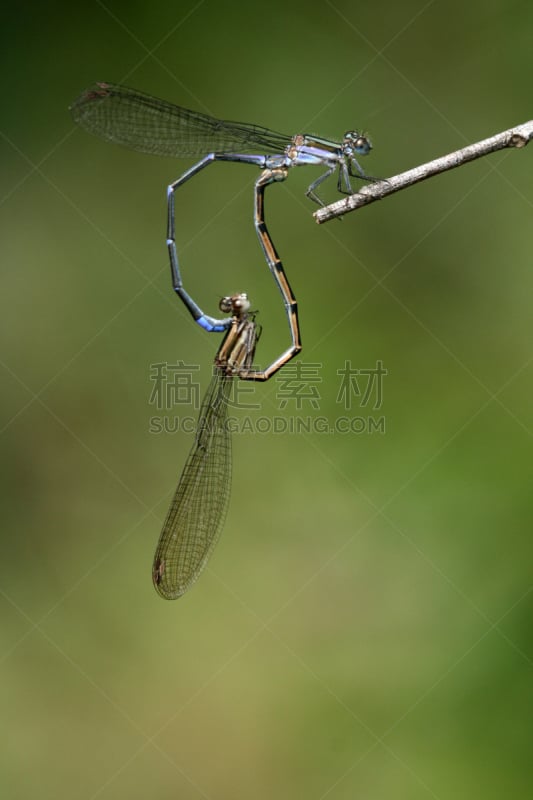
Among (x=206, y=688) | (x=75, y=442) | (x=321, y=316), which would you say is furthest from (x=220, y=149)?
(x=206, y=688)

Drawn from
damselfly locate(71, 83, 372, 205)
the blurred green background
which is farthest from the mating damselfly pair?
the blurred green background

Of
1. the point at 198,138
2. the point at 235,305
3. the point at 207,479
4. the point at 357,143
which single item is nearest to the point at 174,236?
the point at 198,138

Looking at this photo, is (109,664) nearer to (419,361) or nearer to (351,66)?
(419,361)

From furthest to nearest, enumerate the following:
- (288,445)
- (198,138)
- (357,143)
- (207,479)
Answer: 1. (288,445)
2. (207,479)
3. (198,138)
4. (357,143)

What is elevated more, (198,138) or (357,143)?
(357,143)

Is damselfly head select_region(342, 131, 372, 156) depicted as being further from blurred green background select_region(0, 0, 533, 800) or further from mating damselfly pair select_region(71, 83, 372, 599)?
blurred green background select_region(0, 0, 533, 800)

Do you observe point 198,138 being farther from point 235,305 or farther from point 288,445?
point 288,445

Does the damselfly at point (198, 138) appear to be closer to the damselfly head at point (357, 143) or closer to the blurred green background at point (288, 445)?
the damselfly head at point (357, 143)

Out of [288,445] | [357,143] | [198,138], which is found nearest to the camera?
[357,143]

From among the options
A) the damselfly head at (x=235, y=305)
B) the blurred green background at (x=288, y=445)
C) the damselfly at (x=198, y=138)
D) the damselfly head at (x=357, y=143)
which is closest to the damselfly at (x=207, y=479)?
the damselfly head at (x=235, y=305)
